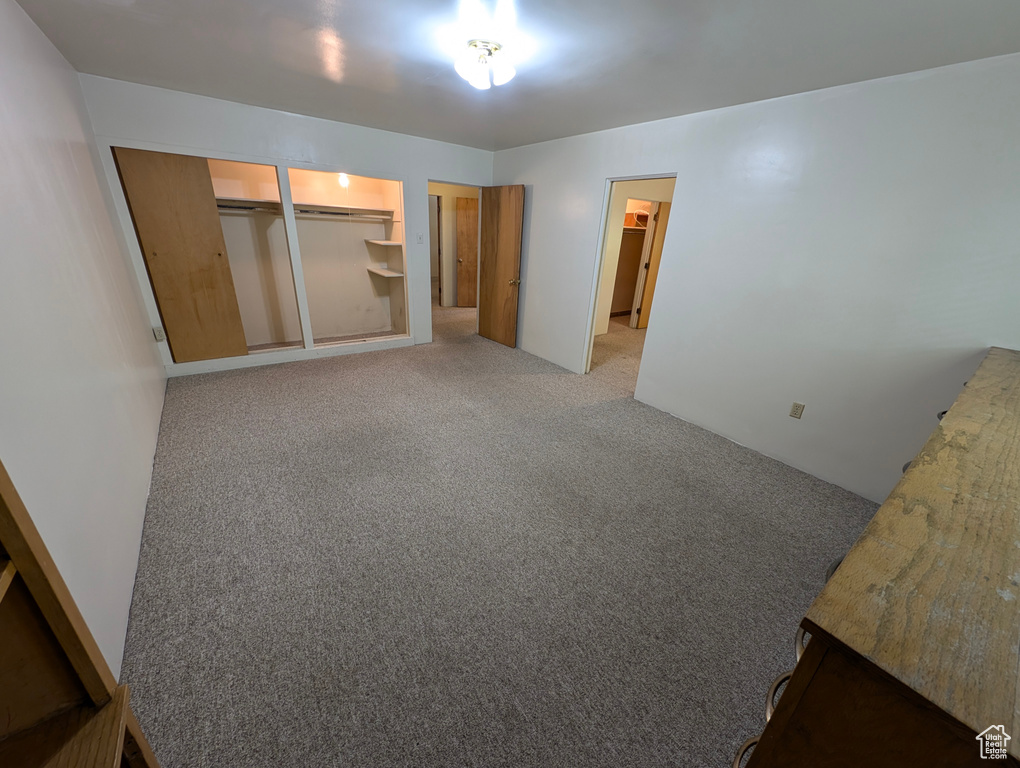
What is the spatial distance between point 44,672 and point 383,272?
4.71 meters

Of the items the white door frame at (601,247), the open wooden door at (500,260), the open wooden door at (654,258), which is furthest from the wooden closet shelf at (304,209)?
the open wooden door at (654,258)

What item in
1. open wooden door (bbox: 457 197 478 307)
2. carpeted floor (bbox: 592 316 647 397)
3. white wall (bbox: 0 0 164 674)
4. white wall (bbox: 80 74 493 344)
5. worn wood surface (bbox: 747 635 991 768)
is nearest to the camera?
worn wood surface (bbox: 747 635 991 768)

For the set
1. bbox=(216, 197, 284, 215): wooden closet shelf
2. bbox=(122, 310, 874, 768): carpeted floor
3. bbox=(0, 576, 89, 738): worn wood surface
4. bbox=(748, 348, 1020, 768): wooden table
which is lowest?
bbox=(122, 310, 874, 768): carpeted floor

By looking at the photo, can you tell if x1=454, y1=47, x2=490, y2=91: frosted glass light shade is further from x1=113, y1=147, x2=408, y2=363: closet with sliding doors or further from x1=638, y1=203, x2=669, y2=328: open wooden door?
x1=638, y1=203, x2=669, y2=328: open wooden door

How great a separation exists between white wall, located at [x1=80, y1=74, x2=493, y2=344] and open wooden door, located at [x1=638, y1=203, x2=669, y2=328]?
8.02 feet

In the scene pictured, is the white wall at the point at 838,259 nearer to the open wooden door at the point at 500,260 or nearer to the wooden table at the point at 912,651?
the open wooden door at the point at 500,260

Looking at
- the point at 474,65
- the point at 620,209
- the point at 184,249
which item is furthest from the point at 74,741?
the point at 620,209

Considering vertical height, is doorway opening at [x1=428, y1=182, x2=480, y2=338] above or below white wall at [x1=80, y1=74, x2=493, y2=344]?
below

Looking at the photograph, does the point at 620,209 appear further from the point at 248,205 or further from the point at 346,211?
the point at 248,205

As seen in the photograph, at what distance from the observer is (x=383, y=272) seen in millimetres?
4820

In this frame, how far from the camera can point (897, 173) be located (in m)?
1.97

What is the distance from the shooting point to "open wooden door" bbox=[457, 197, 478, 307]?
6.48 m

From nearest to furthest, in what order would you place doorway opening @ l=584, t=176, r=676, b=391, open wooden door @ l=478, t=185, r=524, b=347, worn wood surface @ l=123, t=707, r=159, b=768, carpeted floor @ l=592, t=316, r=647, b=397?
worn wood surface @ l=123, t=707, r=159, b=768
carpeted floor @ l=592, t=316, r=647, b=397
doorway opening @ l=584, t=176, r=676, b=391
open wooden door @ l=478, t=185, r=524, b=347

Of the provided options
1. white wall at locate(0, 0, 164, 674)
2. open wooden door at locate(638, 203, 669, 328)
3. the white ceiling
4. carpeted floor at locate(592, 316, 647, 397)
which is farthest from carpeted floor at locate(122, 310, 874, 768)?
open wooden door at locate(638, 203, 669, 328)
